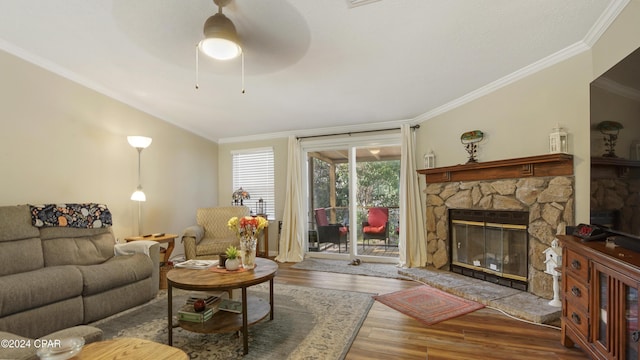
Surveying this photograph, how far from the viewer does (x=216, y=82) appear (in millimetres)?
3553

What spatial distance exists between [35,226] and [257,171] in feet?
11.0

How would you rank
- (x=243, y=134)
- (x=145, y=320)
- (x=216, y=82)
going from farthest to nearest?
(x=243, y=134) → (x=216, y=82) → (x=145, y=320)

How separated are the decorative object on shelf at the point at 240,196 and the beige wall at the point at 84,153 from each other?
76 cm

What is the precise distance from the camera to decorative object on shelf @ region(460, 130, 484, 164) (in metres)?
3.62

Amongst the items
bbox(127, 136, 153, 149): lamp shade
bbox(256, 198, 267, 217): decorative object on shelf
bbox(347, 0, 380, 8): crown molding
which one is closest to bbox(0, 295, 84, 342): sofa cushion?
bbox(127, 136, 153, 149): lamp shade

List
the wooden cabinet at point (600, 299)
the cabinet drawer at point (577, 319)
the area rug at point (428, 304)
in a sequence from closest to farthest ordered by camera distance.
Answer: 1. the wooden cabinet at point (600, 299)
2. the cabinet drawer at point (577, 319)
3. the area rug at point (428, 304)

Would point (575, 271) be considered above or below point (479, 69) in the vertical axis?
below

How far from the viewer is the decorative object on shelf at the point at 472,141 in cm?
362

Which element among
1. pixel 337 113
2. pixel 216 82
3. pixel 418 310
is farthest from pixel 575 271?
pixel 216 82

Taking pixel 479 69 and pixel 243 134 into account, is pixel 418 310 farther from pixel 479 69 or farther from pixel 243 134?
pixel 243 134

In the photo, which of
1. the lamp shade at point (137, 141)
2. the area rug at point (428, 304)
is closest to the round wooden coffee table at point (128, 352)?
the area rug at point (428, 304)

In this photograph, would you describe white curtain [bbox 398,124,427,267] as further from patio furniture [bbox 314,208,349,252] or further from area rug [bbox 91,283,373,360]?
area rug [bbox 91,283,373,360]

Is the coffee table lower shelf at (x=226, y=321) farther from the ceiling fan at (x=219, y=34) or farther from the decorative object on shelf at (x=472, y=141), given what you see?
the decorative object on shelf at (x=472, y=141)

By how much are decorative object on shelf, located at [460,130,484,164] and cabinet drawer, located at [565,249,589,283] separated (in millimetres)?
1734
